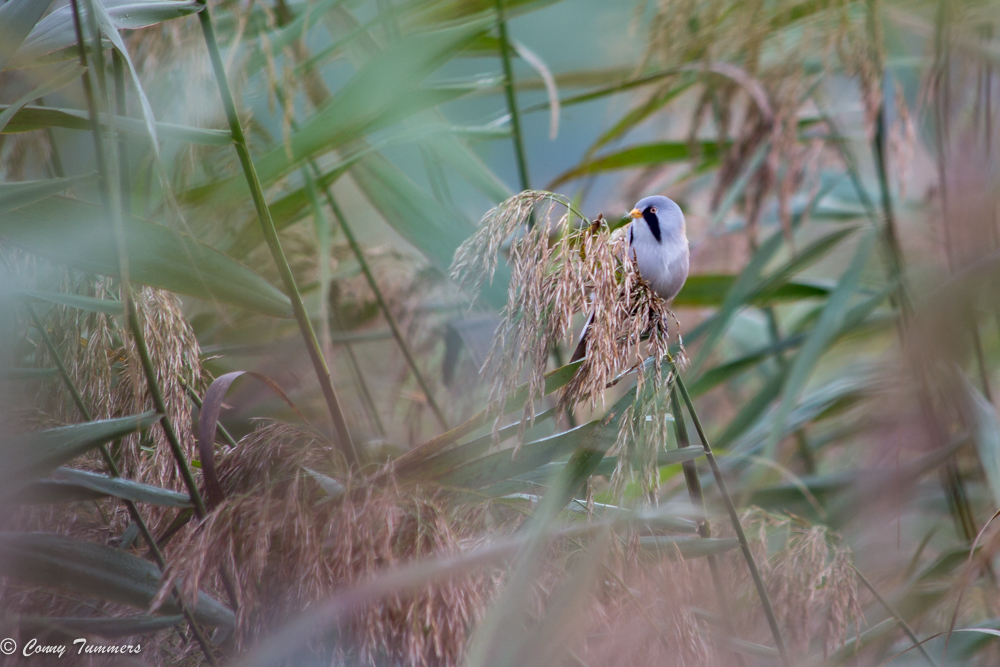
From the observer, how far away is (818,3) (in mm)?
1380

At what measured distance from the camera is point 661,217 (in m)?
1.30

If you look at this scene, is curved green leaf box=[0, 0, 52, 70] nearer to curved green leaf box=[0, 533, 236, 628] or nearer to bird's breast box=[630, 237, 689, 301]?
curved green leaf box=[0, 533, 236, 628]

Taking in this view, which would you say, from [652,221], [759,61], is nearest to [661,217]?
[652,221]

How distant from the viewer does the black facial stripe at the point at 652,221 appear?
126 cm

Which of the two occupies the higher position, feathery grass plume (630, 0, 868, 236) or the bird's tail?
feathery grass plume (630, 0, 868, 236)

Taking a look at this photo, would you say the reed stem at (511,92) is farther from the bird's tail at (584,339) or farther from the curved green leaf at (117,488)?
the curved green leaf at (117,488)

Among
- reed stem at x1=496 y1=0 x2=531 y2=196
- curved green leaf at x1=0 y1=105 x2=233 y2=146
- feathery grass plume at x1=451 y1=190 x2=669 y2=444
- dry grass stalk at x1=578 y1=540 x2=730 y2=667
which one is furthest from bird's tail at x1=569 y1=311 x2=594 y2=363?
curved green leaf at x1=0 y1=105 x2=233 y2=146

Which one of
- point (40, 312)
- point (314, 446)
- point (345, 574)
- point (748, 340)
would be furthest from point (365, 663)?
point (748, 340)

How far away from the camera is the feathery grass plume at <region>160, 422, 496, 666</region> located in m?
0.78

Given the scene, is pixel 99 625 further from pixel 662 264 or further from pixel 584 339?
pixel 662 264

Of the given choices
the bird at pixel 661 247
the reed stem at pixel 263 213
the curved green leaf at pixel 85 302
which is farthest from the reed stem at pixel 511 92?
the curved green leaf at pixel 85 302

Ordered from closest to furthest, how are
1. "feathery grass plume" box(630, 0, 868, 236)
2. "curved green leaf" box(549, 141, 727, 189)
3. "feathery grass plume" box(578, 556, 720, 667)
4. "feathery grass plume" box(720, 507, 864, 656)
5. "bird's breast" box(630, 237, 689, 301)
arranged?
"feathery grass plume" box(578, 556, 720, 667), "feathery grass plume" box(720, 507, 864, 656), "bird's breast" box(630, 237, 689, 301), "feathery grass plume" box(630, 0, 868, 236), "curved green leaf" box(549, 141, 727, 189)

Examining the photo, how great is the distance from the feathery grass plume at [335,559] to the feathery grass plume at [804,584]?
556 millimetres

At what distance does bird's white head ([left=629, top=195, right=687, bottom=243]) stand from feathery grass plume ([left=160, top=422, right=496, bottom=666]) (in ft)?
2.24
